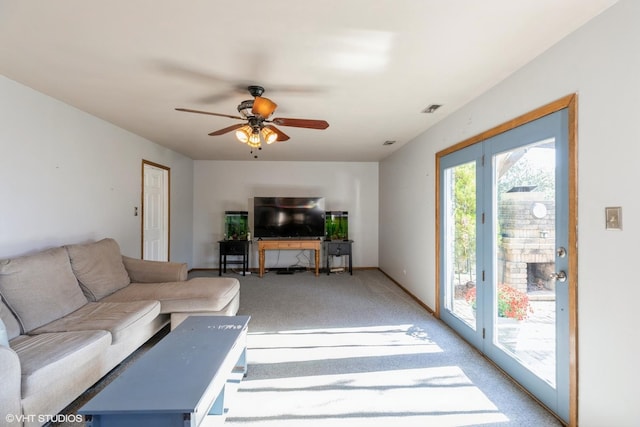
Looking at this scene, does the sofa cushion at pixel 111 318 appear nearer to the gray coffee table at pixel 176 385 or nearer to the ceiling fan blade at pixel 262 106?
the gray coffee table at pixel 176 385

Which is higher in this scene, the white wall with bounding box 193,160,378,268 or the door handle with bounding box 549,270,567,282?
the white wall with bounding box 193,160,378,268

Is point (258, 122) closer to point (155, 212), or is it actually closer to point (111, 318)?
point (111, 318)

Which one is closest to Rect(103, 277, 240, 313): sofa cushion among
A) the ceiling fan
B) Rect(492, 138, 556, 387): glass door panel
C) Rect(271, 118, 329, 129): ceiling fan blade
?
the ceiling fan

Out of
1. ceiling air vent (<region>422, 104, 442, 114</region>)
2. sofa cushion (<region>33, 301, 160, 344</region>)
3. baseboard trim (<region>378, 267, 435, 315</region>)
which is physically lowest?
baseboard trim (<region>378, 267, 435, 315</region>)

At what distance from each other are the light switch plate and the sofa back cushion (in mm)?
3669

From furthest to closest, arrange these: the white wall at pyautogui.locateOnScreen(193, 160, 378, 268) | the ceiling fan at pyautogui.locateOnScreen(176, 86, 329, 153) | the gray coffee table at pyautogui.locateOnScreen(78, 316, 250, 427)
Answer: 1. the white wall at pyautogui.locateOnScreen(193, 160, 378, 268)
2. the ceiling fan at pyautogui.locateOnScreen(176, 86, 329, 153)
3. the gray coffee table at pyautogui.locateOnScreen(78, 316, 250, 427)

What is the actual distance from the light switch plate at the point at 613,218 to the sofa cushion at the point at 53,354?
10.1 ft

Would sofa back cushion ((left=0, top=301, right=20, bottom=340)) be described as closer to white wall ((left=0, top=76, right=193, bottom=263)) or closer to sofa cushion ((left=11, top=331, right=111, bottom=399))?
sofa cushion ((left=11, top=331, right=111, bottom=399))

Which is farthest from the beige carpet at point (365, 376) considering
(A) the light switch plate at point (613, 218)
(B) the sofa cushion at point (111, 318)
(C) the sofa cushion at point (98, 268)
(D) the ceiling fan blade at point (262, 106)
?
(D) the ceiling fan blade at point (262, 106)

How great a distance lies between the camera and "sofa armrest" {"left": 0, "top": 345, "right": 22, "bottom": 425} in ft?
4.35

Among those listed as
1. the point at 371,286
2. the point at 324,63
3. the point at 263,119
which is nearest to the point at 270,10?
the point at 324,63

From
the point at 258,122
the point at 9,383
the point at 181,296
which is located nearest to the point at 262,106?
the point at 258,122

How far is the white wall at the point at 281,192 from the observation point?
5.99 m

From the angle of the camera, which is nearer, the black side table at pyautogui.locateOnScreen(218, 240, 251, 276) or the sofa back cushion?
the sofa back cushion
